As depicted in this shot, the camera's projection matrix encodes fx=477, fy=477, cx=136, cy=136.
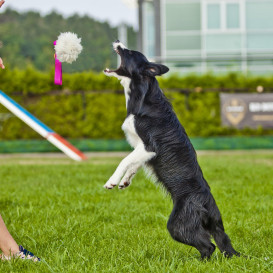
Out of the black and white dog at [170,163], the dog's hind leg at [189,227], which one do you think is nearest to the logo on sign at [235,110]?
the black and white dog at [170,163]

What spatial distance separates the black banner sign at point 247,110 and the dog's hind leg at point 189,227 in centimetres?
1071

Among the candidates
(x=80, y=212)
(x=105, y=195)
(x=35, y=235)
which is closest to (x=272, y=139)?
(x=105, y=195)

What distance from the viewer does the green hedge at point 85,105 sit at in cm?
1392

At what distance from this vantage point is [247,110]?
1354 centimetres

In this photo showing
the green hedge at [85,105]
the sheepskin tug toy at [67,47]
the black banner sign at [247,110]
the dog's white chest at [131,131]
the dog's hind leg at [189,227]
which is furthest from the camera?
the green hedge at [85,105]

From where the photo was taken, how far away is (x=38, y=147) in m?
13.6

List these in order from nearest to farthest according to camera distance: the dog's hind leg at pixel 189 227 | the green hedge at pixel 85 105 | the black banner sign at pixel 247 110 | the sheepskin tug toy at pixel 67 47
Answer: the dog's hind leg at pixel 189 227 → the sheepskin tug toy at pixel 67 47 → the black banner sign at pixel 247 110 → the green hedge at pixel 85 105

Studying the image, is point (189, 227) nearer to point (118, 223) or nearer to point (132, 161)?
point (132, 161)

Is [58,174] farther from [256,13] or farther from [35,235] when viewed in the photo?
[256,13]

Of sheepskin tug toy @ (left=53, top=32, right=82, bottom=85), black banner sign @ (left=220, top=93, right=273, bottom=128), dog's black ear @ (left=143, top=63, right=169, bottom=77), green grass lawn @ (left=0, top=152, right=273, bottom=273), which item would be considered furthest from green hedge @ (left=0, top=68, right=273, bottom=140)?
dog's black ear @ (left=143, top=63, right=169, bottom=77)

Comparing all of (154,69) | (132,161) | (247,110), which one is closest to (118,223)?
(132,161)

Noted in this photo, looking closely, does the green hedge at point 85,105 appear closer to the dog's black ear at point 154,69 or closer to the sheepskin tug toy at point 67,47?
the sheepskin tug toy at point 67,47

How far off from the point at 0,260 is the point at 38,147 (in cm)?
1051

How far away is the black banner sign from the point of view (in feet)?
43.9
